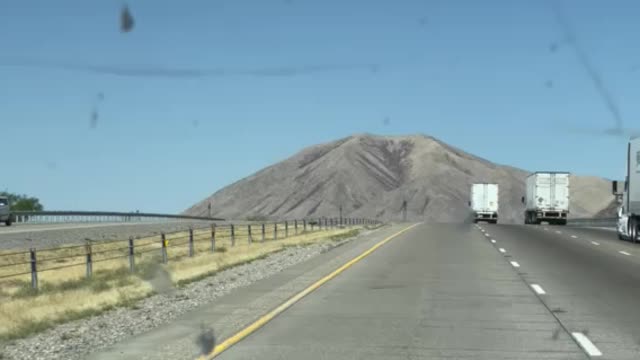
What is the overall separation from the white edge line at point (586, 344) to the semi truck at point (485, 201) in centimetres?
7332

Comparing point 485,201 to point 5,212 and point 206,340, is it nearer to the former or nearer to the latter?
point 5,212

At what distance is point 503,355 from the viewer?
9.94m

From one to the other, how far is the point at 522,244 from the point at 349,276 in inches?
665

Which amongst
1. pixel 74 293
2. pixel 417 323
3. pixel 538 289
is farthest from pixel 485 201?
pixel 417 323

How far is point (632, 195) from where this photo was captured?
37.6 metres

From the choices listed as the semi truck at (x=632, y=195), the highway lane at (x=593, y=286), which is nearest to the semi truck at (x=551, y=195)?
the semi truck at (x=632, y=195)

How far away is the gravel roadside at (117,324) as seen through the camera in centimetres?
1068

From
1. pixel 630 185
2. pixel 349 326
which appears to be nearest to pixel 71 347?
pixel 349 326

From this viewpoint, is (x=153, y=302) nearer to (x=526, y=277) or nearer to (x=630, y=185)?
(x=526, y=277)

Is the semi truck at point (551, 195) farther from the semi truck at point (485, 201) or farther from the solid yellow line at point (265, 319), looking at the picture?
the solid yellow line at point (265, 319)

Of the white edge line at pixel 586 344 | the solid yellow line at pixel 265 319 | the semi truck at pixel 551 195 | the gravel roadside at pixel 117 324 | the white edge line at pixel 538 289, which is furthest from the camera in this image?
the semi truck at pixel 551 195

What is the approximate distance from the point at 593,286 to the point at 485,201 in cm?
6671

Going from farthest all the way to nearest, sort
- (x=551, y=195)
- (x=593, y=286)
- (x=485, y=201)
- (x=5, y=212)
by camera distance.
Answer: (x=485, y=201) < (x=551, y=195) < (x=5, y=212) < (x=593, y=286)

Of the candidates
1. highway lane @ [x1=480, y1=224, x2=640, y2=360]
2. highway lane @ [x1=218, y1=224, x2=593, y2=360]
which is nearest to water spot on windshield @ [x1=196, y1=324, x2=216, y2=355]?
highway lane @ [x1=218, y1=224, x2=593, y2=360]
